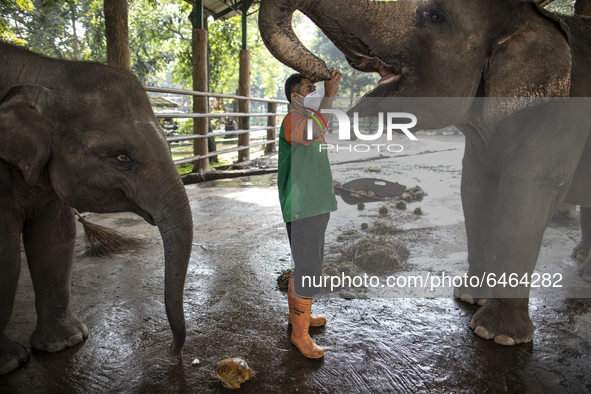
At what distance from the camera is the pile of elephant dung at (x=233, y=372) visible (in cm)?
205

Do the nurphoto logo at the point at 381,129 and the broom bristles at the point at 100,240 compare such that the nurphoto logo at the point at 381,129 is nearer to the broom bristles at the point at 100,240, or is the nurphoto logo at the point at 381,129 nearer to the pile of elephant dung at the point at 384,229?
the pile of elephant dung at the point at 384,229

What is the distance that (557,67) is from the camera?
2396 mm

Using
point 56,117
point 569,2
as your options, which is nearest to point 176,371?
point 56,117

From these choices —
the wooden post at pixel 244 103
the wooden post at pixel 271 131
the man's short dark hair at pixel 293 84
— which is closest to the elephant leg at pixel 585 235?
the man's short dark hair at pixel 293 84

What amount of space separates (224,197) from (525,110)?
4.75 metres

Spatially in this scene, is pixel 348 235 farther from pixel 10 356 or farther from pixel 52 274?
pixel 10 356

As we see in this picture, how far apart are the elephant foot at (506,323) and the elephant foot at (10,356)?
8.52 ft

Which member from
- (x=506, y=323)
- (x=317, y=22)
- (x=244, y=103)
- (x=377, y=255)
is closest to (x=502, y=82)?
(x=317, y=22)

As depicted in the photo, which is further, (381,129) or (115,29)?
(115,29)

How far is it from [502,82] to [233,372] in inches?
84.9

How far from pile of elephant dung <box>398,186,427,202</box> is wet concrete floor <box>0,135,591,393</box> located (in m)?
0.04

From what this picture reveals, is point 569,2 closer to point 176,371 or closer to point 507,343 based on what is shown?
point 507,343

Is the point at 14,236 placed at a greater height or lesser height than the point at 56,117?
lesser

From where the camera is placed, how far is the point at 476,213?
3096 millimetres
